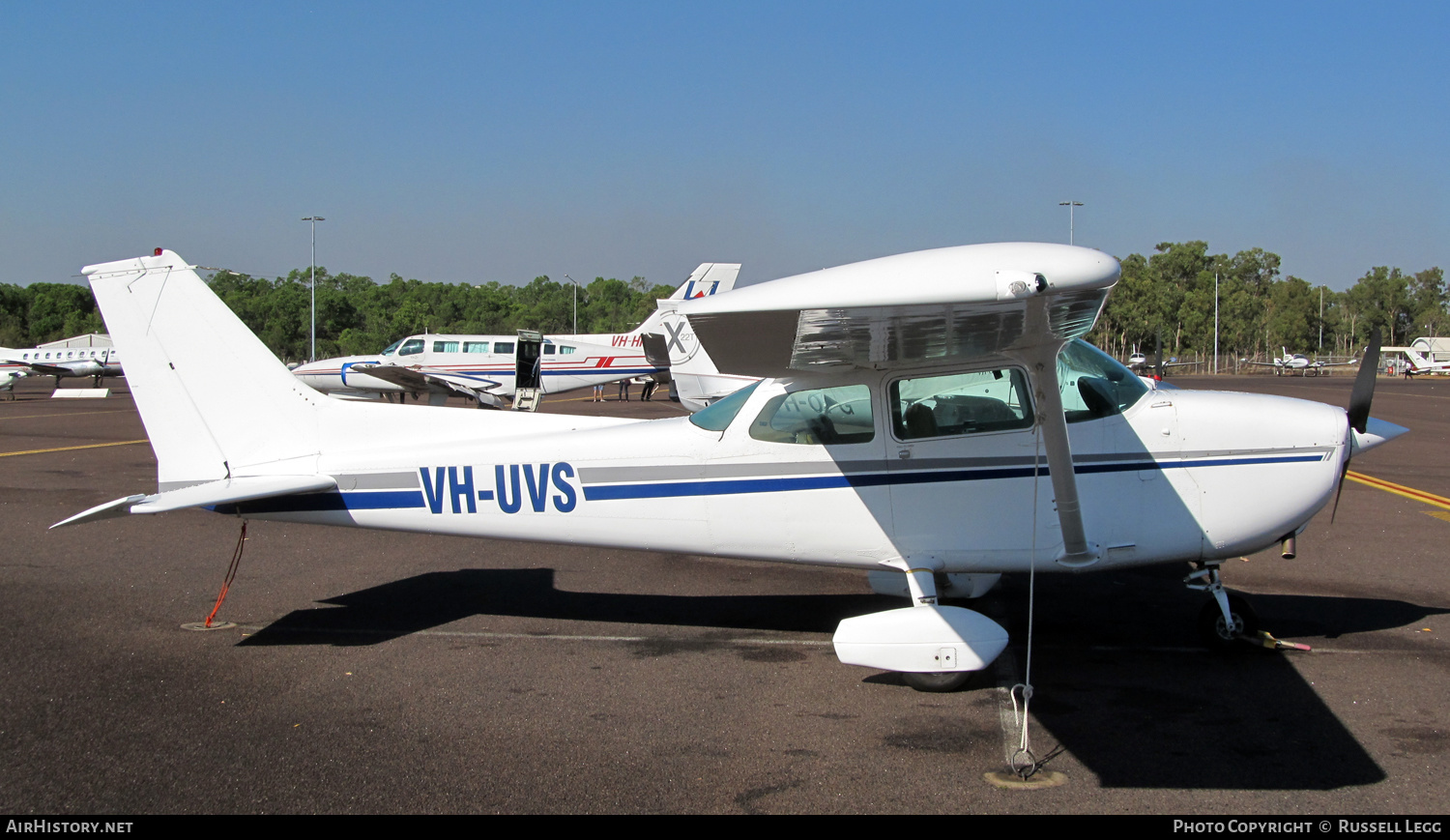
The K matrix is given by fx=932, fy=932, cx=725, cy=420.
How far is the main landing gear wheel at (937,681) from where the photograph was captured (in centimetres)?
489

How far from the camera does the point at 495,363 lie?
96.3 feet

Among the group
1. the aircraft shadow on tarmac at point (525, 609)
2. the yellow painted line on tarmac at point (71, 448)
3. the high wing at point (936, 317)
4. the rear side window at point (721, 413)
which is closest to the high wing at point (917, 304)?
the high wing at point (936, 317)

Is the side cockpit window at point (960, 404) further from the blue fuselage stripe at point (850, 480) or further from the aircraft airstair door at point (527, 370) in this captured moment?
the aircraft airstair door at point (527, 370)

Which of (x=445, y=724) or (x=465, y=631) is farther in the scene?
(x=465, y=631)

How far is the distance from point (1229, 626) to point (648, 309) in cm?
9024

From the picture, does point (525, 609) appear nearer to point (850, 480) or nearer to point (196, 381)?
point (196, 381)

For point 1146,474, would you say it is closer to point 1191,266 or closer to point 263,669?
point 263,669

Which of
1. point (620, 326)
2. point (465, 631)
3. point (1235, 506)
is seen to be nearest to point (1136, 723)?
point (1235, 506)

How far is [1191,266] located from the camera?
315 ft

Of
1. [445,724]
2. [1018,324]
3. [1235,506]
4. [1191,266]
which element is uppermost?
[1191,266]

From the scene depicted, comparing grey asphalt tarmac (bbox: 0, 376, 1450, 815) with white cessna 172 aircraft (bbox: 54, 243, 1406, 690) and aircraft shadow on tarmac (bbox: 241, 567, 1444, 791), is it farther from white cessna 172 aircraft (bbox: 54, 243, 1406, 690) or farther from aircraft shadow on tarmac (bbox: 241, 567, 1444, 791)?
white cessna 172 aircraft (bbox: 54, 243, 1406, 690)

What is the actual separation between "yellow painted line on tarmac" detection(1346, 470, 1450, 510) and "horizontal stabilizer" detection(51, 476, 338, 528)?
11.8 metres

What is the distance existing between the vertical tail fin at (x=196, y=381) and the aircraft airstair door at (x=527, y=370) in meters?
19.3
